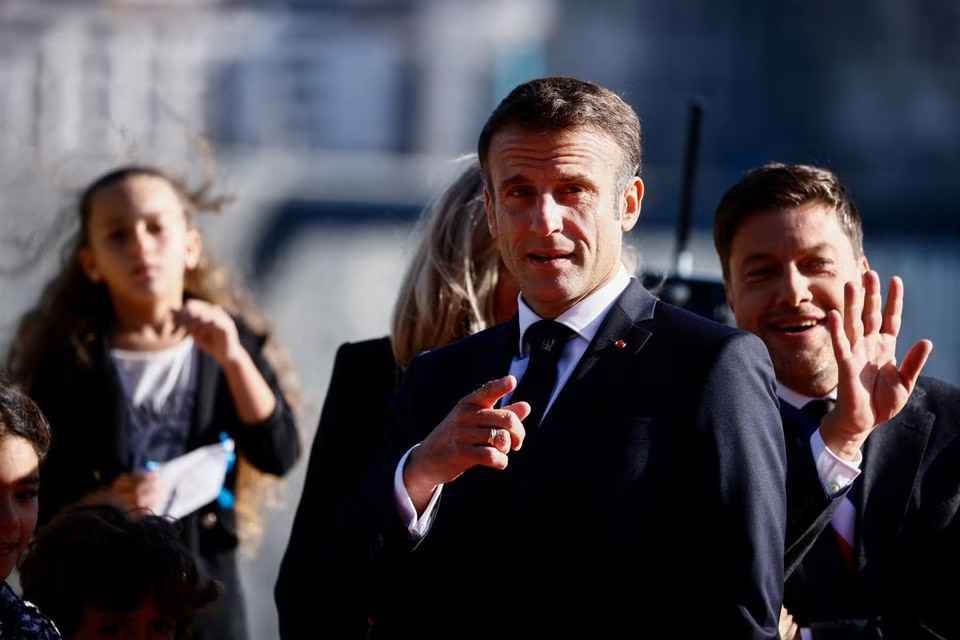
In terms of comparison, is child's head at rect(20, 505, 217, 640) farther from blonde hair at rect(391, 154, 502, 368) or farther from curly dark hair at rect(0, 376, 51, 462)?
blonde hair at rect(391, 154, 502, 368)

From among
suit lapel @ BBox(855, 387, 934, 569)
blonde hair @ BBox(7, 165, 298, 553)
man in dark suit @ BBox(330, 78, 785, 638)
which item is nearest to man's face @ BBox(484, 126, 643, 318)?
man in dark suit @ BBox(330, 78, 785, 638)

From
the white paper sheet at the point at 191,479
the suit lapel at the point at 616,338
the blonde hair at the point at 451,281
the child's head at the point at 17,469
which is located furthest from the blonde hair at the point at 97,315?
the suit lapel at the point at 616,338

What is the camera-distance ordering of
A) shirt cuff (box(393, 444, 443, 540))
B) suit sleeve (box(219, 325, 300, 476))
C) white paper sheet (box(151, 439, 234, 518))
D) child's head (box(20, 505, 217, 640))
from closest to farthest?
1. shirt cuff (box(393, 444, 443, 540))
2. child's head (box(20, 505, 217, 640))
3. white paper sheet (box(151, 439, 234, 518))
4. suit sleeve (box(219, 325, 300, 476))

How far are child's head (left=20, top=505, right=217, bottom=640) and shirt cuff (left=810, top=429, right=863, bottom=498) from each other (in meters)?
1.21

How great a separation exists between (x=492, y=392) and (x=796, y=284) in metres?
0.83

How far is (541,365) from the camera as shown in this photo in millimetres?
1857

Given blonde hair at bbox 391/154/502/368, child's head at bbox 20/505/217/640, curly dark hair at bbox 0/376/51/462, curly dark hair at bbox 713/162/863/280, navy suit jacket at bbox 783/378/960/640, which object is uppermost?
curly dark hair at bbox 713/162/863/280

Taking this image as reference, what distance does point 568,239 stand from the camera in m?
1.84

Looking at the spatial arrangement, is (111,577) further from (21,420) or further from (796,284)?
(796,284)

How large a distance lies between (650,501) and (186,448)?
1.66m

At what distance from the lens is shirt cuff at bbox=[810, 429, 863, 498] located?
1.96m

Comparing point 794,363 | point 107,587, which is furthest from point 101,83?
point 794,363

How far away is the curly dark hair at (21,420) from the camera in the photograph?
2197mm

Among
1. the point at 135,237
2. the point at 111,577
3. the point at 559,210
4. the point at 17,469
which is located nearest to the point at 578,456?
the point at 559,210
